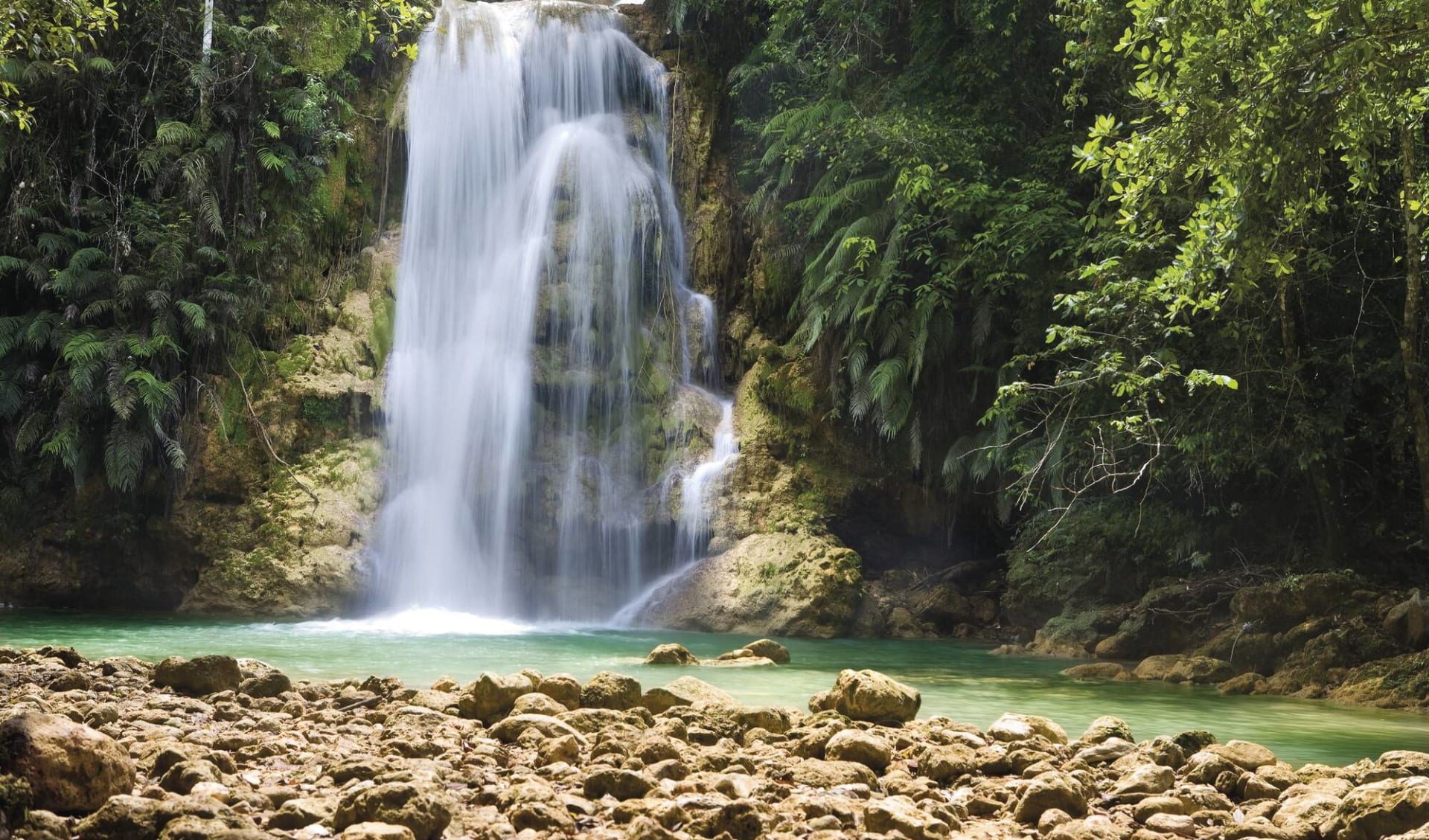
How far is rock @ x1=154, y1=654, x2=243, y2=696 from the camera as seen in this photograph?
610 centimetres

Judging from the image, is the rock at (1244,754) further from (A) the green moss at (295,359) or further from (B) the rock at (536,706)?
(A) the green moss at (295,359)

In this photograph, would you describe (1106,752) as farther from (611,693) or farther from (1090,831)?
(611,693)

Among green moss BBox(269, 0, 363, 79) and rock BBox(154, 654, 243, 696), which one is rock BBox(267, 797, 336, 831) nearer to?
rock BBox(154, 654, 243, 696)

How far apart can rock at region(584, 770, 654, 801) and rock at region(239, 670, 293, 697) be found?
2974mm

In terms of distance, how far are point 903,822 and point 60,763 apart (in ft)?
8.75

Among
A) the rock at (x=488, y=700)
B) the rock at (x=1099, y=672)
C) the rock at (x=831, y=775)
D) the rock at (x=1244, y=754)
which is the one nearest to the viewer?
the rock at (x=831, y=775)

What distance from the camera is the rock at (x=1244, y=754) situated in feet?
15.6

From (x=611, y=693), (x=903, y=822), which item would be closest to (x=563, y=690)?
(x=611, y=693)

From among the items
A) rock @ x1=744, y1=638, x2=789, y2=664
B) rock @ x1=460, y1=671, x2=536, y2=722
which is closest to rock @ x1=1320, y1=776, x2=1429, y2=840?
rock @ x1=460, y1=671, x2=536, y2=722

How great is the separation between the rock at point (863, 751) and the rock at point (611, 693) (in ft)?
4.80

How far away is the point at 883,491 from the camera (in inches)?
668

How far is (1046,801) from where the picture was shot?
3.96 metres

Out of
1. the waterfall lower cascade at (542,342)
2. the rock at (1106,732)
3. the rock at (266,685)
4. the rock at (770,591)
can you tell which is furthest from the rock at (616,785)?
the waterfall lower cascade at (542,342)

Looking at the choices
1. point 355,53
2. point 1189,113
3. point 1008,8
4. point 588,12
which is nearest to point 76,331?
point 355,53
